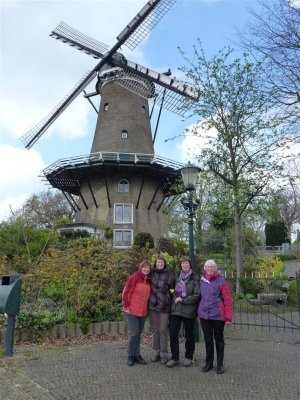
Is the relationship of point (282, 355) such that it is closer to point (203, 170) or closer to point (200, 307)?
point (200, 307)

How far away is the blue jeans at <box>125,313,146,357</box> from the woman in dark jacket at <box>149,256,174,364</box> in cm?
23

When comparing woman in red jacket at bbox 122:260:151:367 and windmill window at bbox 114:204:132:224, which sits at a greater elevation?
windmill window at bbox 114:204:132:224

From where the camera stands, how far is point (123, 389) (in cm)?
477

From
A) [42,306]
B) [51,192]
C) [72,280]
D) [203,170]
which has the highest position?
[51,192]

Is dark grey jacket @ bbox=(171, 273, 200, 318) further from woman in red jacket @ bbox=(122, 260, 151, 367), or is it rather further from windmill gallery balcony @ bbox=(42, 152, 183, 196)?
windmill gallery balcony @ bbox=(42, 152, 183, 196)

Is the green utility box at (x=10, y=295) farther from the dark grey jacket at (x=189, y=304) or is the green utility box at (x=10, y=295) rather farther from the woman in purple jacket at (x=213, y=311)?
the woman in purple jacket at (x=213, y=311)

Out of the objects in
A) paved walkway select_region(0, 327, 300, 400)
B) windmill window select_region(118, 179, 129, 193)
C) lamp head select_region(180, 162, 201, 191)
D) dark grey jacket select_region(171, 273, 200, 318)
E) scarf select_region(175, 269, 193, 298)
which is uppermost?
windmill window select_region(118, 179, 129, 193)

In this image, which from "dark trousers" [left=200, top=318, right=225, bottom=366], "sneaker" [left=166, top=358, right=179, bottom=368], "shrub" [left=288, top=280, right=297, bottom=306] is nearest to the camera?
"dark trousers" [left=200, top=318, right=225, bottom=366]

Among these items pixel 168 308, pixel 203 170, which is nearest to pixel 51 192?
pixel 203 170

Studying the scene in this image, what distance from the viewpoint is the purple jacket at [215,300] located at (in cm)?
561

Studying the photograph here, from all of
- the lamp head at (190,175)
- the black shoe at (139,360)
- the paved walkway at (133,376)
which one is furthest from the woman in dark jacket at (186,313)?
the lamp head at (190,175)

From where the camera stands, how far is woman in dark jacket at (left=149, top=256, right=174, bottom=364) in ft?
19.7

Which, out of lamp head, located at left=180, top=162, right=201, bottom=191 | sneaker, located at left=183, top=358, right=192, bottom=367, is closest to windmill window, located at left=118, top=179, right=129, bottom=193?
lamp head, located at left=180, top=162, right=201, bottom=191

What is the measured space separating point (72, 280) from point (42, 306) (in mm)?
805
